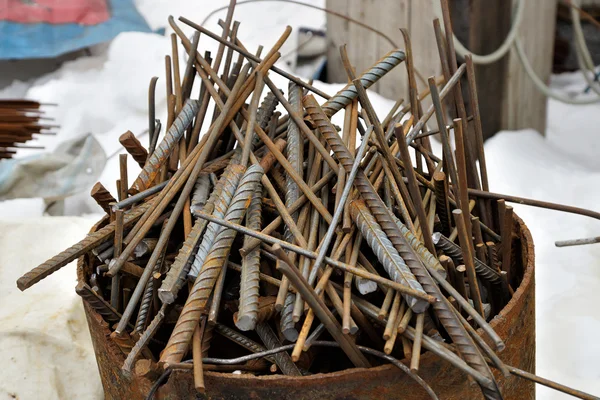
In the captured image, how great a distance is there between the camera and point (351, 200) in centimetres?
88

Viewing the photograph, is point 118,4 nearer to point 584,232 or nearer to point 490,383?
point 584,232

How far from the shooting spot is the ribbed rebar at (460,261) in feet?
2.94

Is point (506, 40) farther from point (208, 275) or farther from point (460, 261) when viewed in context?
point (208, 275)

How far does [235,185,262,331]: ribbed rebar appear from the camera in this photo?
0.77 m

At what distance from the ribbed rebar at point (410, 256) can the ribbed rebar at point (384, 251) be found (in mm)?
10

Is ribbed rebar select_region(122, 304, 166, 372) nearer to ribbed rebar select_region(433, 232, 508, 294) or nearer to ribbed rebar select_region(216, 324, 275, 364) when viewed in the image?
ribbed rebar select_region(216, 324, 275, 364)

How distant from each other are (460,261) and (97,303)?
46 cm

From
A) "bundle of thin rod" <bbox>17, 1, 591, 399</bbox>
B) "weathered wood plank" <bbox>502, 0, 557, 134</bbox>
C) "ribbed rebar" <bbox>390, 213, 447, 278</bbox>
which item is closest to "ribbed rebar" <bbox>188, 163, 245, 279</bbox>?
"bundle of thin rod" <bbox>17, 1, 591, 399</bbox>

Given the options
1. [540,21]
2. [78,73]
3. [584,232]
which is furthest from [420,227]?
[78,73]

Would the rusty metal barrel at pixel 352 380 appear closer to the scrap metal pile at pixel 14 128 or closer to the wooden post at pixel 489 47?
the scrap metal pile at pixel 14 128

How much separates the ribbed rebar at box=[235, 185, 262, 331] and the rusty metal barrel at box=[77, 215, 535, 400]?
61 millimetres

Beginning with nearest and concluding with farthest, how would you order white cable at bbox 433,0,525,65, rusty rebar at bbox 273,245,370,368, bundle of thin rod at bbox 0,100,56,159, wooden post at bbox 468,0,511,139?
rusty rebar at bbox 273,245,370,368 → bundle of thin rod at bbox 0,100,56,159 → white cable at bbox 433,0,525,65 → wooden post at bbox 468,0,511,139

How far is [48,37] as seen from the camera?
3262 mm

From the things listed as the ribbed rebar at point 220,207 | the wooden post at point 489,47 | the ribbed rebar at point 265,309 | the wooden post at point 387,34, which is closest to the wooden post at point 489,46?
the wooden post at point 489,47
